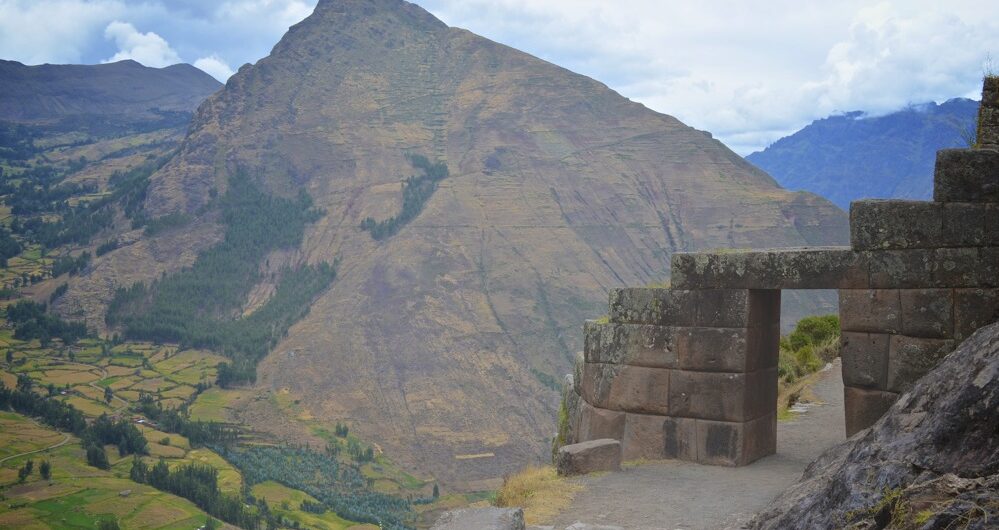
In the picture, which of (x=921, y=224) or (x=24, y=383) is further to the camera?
(x=24, y=383)

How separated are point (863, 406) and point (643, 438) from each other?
11.3 ft

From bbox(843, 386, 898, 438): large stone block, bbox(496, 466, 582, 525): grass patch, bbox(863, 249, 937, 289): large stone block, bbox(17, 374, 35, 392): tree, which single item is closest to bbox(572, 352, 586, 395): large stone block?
bbox(496, 466, 582, 525): grass patch

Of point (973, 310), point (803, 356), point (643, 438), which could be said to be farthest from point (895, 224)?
point (803, 356)

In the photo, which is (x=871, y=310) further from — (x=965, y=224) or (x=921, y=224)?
(x=965, y=224)

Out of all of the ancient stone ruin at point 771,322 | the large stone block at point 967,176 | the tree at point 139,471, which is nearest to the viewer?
the large stone block at point 967,176

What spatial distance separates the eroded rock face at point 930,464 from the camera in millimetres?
5336

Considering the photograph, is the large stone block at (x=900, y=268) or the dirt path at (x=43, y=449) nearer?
the large stone block at (x=900, y=268)

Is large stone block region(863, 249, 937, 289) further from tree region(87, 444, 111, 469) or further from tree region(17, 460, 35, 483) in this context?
tree region(87, 444, 111, 469)

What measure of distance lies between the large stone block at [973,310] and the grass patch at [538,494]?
5.33 meters

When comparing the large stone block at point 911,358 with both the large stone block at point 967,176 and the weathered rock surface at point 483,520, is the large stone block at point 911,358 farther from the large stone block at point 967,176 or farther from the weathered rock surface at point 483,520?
the weathered rock surface at point 483,520

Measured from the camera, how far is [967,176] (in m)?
11.1

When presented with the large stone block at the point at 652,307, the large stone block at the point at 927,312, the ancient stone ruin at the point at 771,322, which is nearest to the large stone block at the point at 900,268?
the ancient stone ruin at the point at 771,322

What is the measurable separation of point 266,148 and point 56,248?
154 feet

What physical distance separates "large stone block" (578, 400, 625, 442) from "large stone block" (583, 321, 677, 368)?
2.71 feet
